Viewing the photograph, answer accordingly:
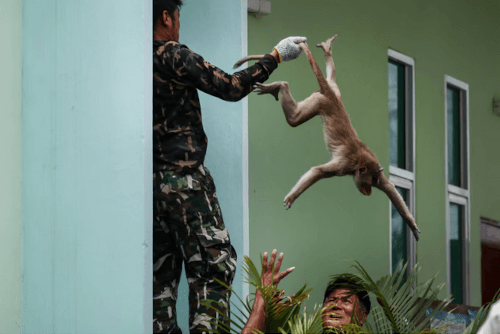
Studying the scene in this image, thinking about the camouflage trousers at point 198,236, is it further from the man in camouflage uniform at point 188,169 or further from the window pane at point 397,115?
the window pane at point 397,115

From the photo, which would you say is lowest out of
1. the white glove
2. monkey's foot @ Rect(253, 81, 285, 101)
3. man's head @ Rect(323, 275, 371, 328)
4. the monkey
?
man's head @ Rect(323, 275, 371, 328)

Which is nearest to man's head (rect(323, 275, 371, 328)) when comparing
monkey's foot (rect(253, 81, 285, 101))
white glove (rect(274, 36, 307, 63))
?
monkey's foot (rect(253, 81, 285, 101))

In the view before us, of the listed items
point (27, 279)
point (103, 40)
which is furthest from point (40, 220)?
point (103, 40)

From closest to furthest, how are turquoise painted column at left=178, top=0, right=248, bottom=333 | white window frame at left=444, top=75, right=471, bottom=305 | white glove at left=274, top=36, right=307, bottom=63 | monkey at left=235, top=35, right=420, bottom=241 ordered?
1. white glove at left=274, top=36, right=307, bottom=63
2. turquoise painted column at left=178, top=0, right=248, bottom=333
3. monkey at left=235, top=35, right=420, bottom=241
4. white window frame at left=444, top=75, right=471, bottom=305

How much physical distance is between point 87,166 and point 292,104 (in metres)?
0.85

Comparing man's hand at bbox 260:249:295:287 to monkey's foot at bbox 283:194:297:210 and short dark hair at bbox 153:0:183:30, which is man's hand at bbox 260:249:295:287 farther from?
short dark hair at bbox 153:0:183:30

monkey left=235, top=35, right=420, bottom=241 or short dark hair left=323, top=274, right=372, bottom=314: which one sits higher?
monkey left=235, top=35, right=420, bottom=241

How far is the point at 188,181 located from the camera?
2.11m

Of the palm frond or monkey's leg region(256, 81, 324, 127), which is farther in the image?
monkey's leg region(256, 81, 324, 127)

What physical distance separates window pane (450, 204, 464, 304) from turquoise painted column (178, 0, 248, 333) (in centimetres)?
262

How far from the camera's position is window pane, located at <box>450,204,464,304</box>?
4.79 m

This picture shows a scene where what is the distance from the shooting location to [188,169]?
212cm

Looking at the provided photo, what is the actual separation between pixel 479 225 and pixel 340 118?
2.65 metres

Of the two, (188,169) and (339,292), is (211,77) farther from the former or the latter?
(339,292)
